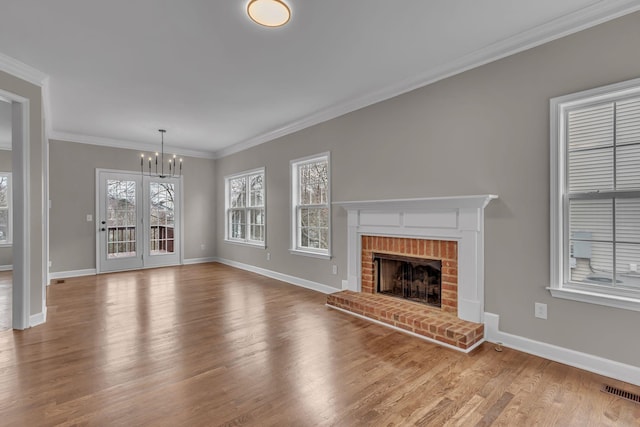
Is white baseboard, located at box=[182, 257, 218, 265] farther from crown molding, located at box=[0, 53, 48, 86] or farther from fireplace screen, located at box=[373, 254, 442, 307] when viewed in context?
fireplace screen, located at box=[373, 254, 442, 307]

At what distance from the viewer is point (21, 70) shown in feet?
10.8

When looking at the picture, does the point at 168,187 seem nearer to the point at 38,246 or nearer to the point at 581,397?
the point at 38,246

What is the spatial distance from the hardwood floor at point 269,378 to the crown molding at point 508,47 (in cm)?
268

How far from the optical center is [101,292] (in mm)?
4938

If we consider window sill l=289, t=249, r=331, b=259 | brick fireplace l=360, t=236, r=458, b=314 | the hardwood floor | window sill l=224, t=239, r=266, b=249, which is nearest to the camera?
the hardwood floor

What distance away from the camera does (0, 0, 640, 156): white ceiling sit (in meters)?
2.42

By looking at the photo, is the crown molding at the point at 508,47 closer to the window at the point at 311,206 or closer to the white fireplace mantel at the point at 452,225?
the window at the point at 311,206

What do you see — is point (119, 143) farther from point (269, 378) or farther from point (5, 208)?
point (269, 378)

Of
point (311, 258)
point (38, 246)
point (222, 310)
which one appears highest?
point (38, 246)

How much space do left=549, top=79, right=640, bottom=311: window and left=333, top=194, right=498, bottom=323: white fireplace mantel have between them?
0.59 m

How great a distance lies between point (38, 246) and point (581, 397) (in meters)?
5.17

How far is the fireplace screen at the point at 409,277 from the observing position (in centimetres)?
368

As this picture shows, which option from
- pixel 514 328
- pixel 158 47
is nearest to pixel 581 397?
pixel 514 328

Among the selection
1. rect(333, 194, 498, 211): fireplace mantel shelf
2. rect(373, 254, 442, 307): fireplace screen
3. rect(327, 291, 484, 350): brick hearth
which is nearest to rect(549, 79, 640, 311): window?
rect(333, 194, 498, 211): fireplace mantel shelf
